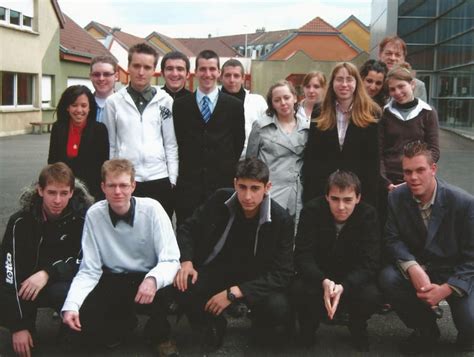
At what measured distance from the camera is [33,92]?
27672 millimetres

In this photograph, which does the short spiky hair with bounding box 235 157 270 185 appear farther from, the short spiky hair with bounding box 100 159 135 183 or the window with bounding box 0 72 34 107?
the window with bounding box 0 72 34 107

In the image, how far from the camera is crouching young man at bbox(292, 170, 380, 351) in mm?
4438

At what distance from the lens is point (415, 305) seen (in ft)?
14.4

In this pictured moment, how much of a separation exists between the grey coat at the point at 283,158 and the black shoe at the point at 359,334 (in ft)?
4.20

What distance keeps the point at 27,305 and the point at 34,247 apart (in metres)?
0.43

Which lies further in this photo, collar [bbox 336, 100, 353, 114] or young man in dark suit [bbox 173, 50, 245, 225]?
young man in dark suit [bbox 173, 50, 245, 225]

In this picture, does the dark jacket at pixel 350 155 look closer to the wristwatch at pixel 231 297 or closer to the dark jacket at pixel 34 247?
the wristwatch at pixel 231 297

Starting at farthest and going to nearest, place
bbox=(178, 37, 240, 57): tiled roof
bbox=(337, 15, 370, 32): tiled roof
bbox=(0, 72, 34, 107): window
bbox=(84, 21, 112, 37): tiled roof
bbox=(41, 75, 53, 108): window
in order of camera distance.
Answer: bbox=(178, 37, 240, 57): tiled roof
bbox=(337, 15, 370, 32): tiled roof
bbox=(84, 21, 112, 37): tiled roof
bbox=(41, 75, 53, 108): window
bbox=(0, 72, 34, 107): window

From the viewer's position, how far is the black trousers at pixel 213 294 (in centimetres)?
436

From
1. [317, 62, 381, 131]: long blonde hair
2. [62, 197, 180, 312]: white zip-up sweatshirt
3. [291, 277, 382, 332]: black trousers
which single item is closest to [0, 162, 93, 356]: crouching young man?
[62, 197, 180, 312]: white zip-up sweatshirt

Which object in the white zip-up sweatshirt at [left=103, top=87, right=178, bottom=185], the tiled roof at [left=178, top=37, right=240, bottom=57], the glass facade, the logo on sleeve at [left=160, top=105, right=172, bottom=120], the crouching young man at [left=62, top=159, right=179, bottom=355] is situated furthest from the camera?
the tiled roof at [left=178, top=37, right=240, bottom=57]

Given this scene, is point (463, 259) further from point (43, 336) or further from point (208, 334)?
point (43, 336)

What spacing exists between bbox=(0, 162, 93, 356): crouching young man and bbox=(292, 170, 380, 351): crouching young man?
1.70 metres

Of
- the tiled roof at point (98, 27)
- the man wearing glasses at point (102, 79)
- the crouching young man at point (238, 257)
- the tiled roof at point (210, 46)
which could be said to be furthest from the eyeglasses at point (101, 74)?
the tiled roof at point (210, 46)
